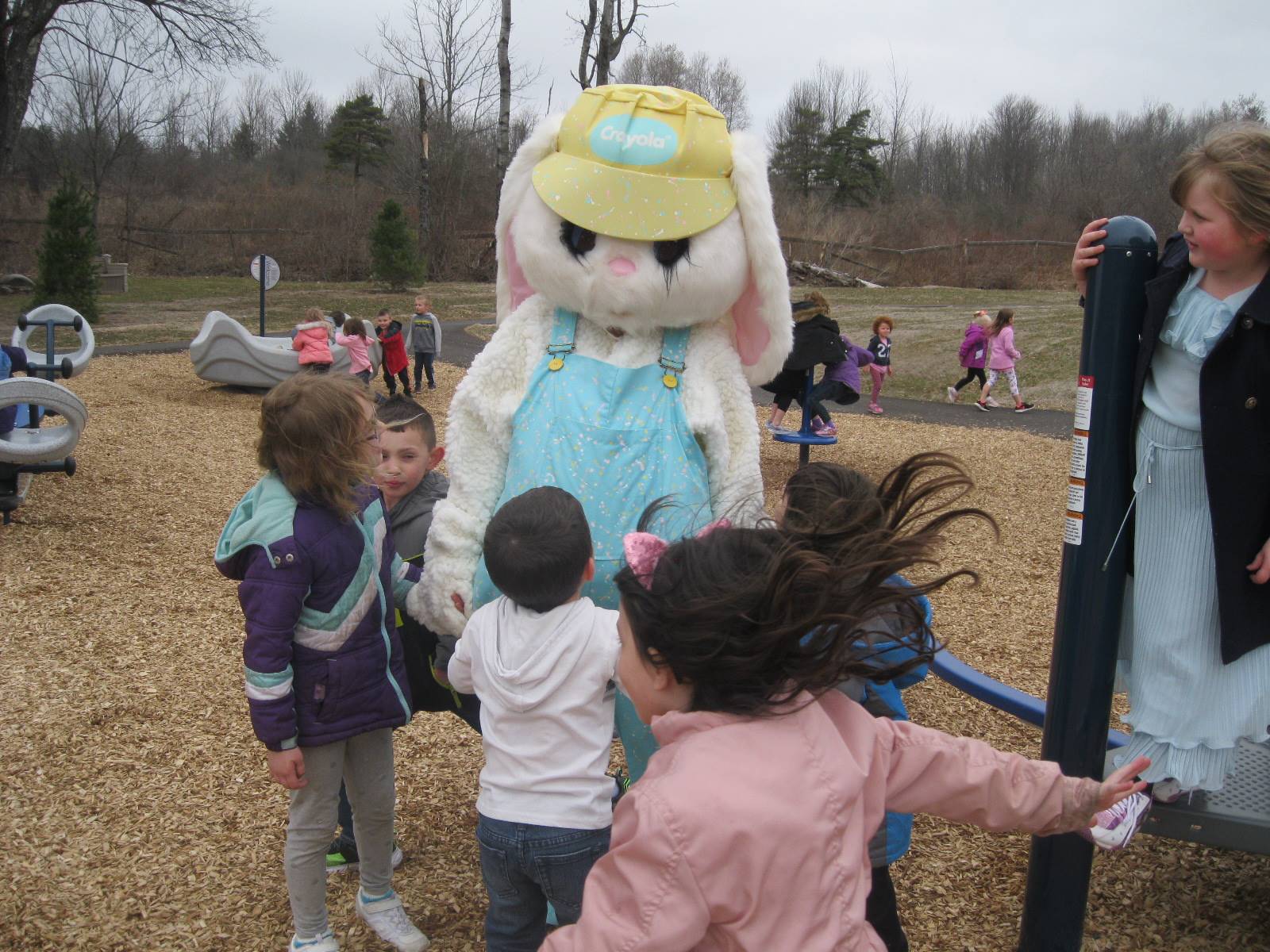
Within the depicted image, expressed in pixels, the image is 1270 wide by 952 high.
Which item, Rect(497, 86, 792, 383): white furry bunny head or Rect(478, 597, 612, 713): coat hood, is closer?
Rect(478, 597, 612, 713): coat hood

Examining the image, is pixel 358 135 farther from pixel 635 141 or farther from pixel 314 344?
pixel 635 141

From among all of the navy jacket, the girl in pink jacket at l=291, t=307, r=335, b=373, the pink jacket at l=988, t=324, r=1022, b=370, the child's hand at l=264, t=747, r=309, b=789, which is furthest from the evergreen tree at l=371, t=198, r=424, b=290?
the navy jacket

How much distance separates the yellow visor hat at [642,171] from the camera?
2387 millimetres

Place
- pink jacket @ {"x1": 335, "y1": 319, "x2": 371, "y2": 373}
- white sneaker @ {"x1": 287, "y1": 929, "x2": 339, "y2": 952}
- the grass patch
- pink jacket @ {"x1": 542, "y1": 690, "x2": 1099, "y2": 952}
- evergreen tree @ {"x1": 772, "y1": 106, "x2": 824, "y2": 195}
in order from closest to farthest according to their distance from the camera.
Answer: pink jacket @ {"x1": 542, "y1": 690, "x2": 1099, "y2": 952} → white sneaker @ {"x1": 287, "y1": 929, "x2": 339, "y2": 952} → pink jacket @ {"x1": 335, "y1": 319, "x2": 371, "y2": 373} → the grass patch → evergreen tree @ {"x1": 772, "y1": 106, "x2": 824, "y2": 195}

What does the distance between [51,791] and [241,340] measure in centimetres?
819

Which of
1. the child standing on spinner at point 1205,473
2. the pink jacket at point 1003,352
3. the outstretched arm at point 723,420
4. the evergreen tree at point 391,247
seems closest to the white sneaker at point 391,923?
the outstretched arm at point 723,420

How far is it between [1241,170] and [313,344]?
9.77m

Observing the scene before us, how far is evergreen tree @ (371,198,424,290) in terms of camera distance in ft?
80.9

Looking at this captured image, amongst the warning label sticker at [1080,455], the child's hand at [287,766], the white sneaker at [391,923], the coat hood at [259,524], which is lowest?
the white sneaker at [391,923]

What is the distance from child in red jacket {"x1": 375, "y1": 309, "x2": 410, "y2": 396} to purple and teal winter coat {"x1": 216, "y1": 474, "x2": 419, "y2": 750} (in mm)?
9683

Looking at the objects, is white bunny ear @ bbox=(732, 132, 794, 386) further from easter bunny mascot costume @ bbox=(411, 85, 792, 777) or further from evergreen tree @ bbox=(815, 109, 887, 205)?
evergreen tree @ bbox=(815, 109, 887, 205)

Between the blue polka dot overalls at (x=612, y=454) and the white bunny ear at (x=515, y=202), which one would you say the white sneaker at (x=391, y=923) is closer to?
the blue polka dot overalls at (x=612, y=454)

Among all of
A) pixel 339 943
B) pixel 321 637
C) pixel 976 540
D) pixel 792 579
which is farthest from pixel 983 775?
pixel 976 540

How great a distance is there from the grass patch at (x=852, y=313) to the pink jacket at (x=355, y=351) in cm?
555
